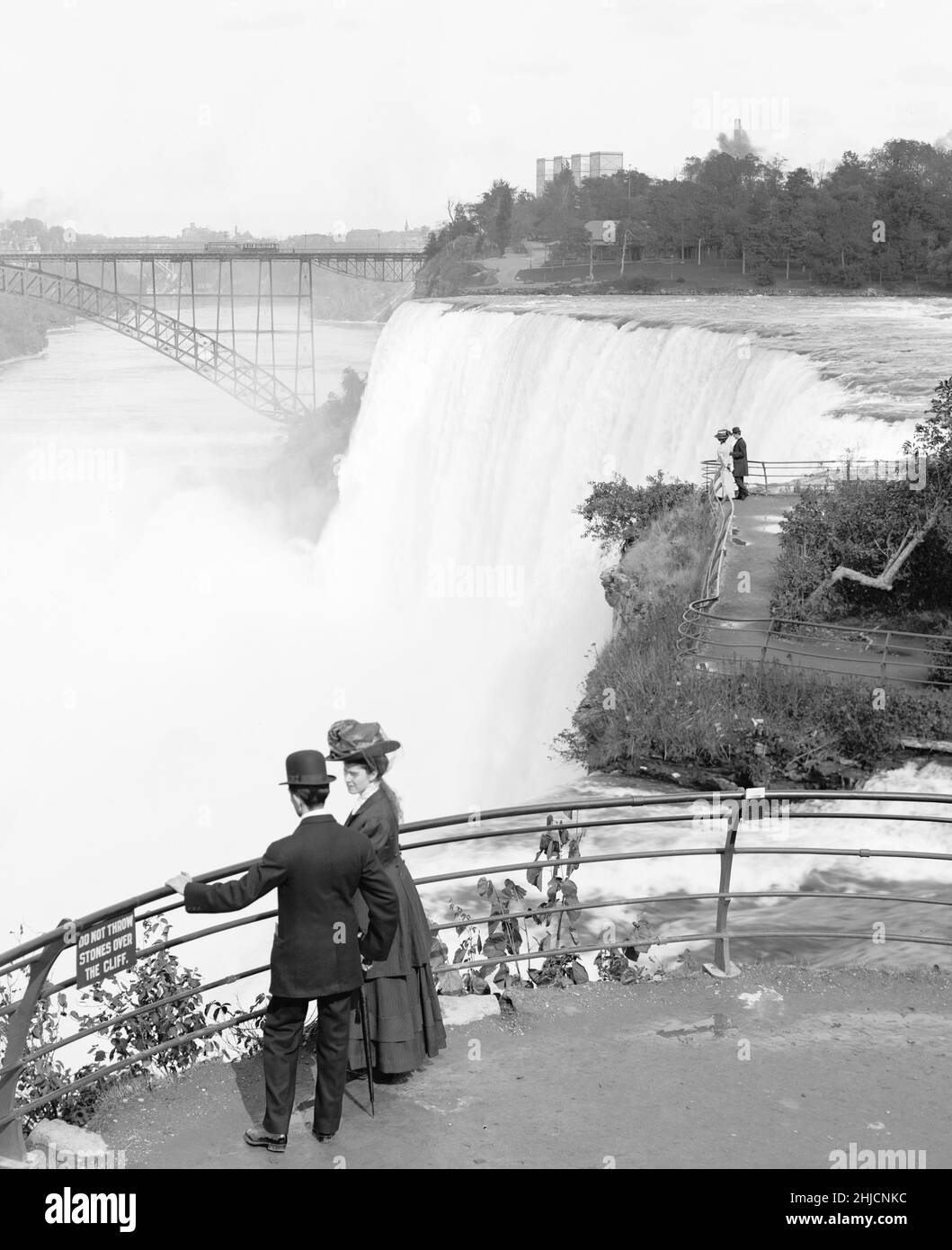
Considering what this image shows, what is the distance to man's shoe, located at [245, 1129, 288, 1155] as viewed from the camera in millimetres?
5297

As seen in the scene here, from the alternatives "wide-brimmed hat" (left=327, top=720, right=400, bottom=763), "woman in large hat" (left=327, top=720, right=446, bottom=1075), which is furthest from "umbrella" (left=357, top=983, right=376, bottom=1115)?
"wide-brimmed hat" (left=327, top=720, right=400, bottom=763)

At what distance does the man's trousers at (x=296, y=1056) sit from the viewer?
527 cm

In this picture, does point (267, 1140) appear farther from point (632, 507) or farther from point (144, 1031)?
point (632, 507)

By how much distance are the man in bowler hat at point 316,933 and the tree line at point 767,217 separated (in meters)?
50.6

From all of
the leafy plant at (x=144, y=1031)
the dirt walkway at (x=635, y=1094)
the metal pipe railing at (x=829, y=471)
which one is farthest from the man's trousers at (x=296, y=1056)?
the metal pipe railing at (x=829, y=471)

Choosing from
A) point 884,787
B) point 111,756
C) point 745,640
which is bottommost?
point 111,756

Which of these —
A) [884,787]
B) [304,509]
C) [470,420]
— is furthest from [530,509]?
[304,509]

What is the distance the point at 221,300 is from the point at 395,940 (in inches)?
5101

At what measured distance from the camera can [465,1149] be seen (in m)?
5.36

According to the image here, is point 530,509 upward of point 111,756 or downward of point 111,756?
upward

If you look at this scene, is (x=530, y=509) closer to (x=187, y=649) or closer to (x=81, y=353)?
(x=187, y=649)

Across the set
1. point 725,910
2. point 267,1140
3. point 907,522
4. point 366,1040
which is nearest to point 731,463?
point 907,522

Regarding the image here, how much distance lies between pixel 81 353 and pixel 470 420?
9312 cm

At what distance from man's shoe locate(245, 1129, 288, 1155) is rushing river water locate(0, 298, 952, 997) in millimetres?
6162
